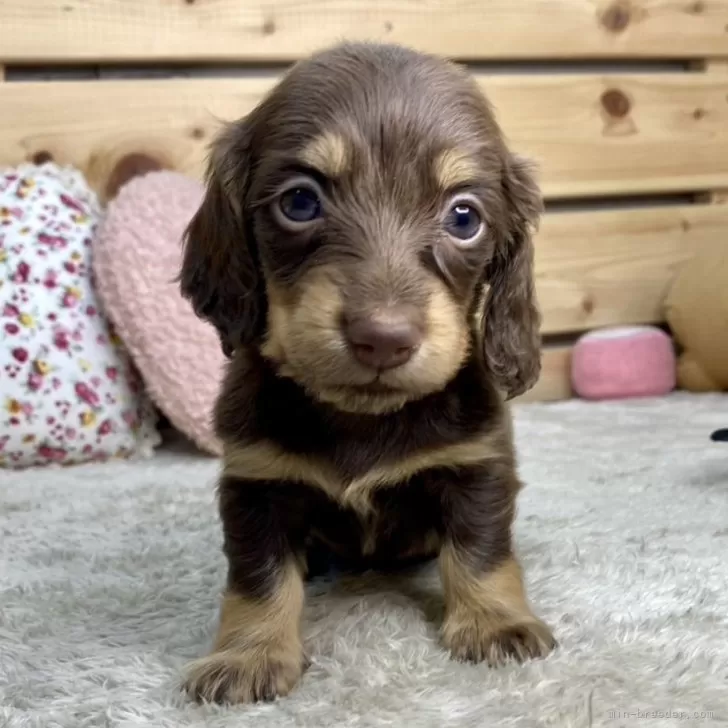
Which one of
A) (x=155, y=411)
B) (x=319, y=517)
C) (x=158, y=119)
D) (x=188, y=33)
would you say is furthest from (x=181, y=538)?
(x=188, y=33)

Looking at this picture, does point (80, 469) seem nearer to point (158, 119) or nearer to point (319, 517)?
point (158, 119)

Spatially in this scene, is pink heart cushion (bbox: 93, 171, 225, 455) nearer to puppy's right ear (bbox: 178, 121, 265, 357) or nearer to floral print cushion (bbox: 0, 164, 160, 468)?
floral print cushion (bbox: 0, 164, 160, 468)

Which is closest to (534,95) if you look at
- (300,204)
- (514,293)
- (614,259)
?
(614,259)

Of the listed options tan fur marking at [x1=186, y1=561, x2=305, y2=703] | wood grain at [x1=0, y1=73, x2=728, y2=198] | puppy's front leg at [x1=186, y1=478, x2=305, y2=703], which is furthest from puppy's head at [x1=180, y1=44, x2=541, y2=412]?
wood grain at [x1=0, y1=73, x2=728, y2=198]

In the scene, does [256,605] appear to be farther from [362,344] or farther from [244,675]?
[362,344]

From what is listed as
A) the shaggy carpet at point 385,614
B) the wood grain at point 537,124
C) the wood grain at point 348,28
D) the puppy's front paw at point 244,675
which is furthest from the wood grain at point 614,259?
the puppy's front paw at point 244,675

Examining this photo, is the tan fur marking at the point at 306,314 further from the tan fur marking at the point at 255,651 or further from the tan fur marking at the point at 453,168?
the tan fur marking at the point at 255,651
